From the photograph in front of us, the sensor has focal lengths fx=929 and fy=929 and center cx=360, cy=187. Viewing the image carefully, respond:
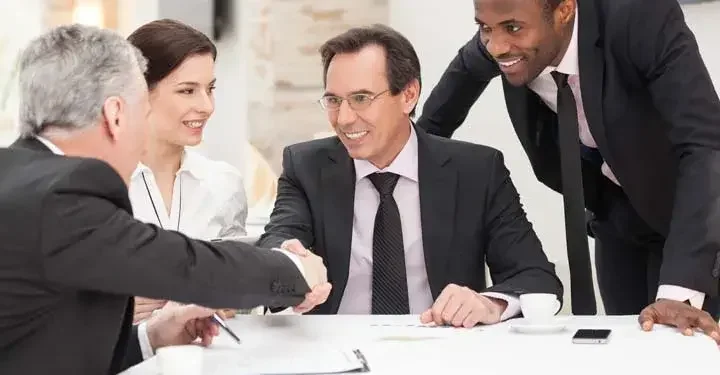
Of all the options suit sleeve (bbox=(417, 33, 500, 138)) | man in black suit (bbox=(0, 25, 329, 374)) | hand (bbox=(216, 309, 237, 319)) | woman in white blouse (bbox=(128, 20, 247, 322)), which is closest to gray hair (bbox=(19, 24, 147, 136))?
man in black suit (bbox=(0, 25, 329, 374))

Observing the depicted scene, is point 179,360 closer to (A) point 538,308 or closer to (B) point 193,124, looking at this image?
(A) point 538,308

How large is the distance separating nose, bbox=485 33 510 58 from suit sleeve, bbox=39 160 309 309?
1031 millimetres

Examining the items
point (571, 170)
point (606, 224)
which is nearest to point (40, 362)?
point (571, 170)

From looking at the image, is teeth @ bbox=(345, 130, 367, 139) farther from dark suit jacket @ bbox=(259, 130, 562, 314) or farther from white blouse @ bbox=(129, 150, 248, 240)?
white blouse @ bbox=(129, 150, 248, 240)

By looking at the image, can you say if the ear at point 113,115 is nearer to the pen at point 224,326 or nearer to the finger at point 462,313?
the pen at point 224,326

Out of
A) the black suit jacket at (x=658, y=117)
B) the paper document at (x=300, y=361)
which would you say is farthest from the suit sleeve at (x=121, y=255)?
the black suit jacket at (x=658, y=117)

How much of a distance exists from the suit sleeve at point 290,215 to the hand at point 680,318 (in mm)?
943

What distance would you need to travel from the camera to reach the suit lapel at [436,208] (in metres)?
2.43

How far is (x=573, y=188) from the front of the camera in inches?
88.5

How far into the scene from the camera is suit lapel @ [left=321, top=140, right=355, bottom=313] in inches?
96.2

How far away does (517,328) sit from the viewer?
6.23ft

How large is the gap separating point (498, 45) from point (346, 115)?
473mm

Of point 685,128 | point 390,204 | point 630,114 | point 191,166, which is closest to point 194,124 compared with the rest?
point 191,166

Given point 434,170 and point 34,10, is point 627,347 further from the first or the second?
point 34,10
